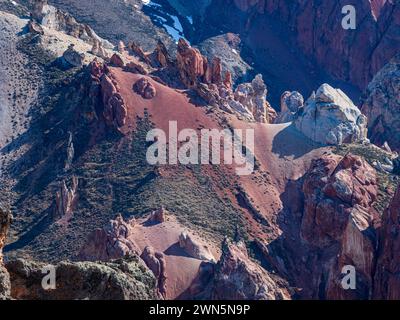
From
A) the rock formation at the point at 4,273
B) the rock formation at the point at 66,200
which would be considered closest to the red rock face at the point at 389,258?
the rock formation at the point at 66,200

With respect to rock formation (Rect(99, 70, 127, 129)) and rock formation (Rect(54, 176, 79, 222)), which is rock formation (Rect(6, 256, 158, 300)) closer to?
rock formation (Rect(54, 176, 79, 222))

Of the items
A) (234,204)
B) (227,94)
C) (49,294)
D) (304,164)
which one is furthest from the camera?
(227,94)

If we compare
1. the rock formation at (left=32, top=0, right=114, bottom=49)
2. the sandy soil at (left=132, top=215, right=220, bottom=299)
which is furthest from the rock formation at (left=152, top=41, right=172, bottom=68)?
the sandy soil at (left=132, top=215, right=220, bottom=299)

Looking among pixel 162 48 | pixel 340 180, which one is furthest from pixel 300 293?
pixel 162 48

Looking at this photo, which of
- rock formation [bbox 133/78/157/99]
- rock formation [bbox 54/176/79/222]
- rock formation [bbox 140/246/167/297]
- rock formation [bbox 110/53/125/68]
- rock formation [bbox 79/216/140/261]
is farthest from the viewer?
rock formation [bbox 110/53/125/68]

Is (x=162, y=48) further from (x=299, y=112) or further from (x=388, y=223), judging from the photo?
(x=388, y=223)

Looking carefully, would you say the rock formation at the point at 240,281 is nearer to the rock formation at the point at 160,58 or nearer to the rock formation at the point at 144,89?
the rock formation at the point at 144,89
